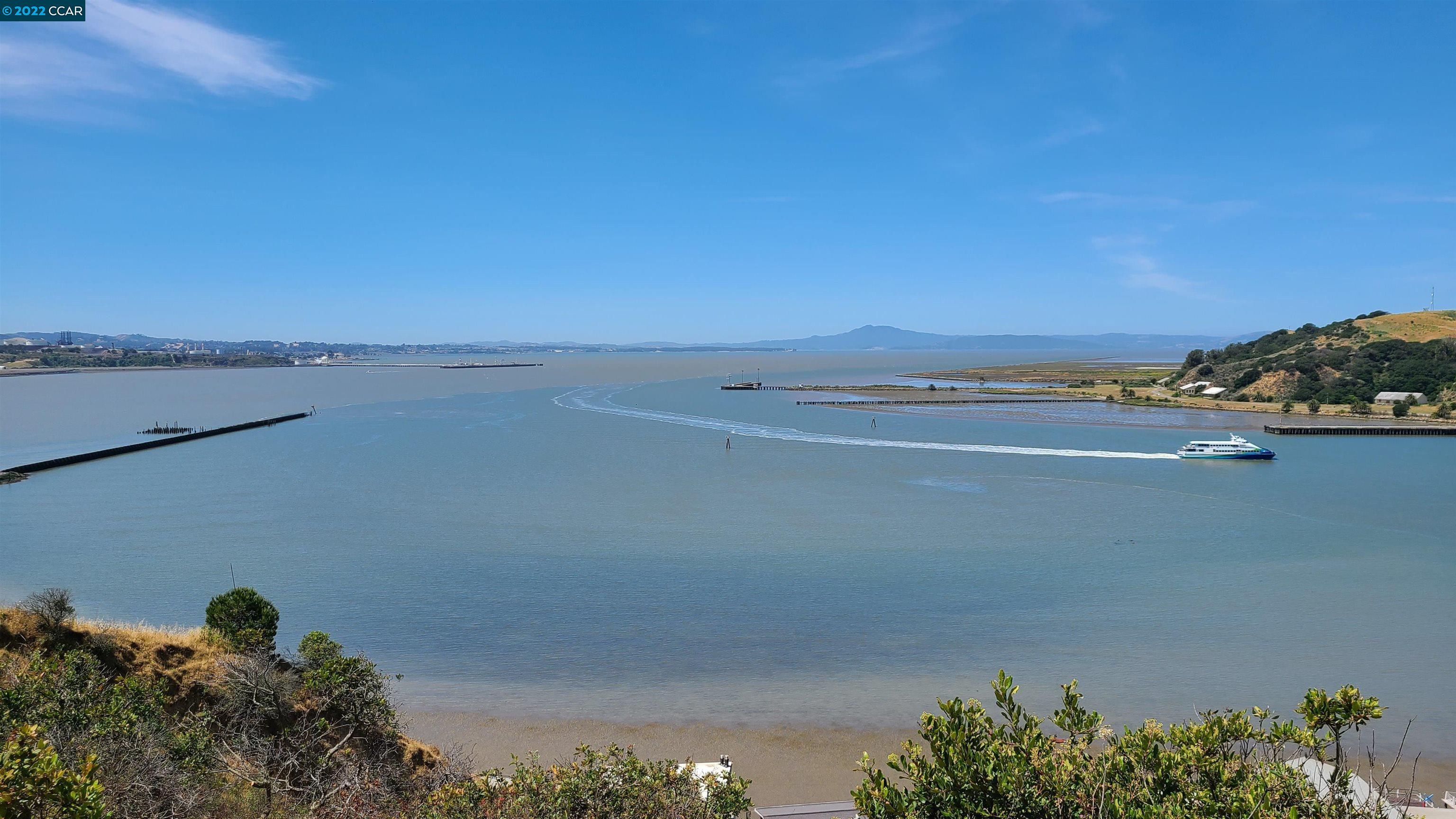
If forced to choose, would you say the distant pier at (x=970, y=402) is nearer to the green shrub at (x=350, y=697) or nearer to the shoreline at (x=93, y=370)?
the green shrub at (x=350, y=697)

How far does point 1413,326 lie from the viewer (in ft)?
306

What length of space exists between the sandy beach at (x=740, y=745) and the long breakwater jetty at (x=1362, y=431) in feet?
184

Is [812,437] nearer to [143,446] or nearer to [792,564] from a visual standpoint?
[792,564]

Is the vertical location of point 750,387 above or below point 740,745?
above

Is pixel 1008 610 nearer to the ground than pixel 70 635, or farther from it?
nearer to the ground

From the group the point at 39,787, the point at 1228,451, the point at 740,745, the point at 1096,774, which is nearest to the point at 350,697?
the point at 740,745

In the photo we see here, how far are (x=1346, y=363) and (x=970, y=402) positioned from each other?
124 feet

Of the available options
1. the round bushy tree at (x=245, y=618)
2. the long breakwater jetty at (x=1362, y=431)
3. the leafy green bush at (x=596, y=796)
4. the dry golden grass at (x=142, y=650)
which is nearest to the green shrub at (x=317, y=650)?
the dry golden grass at (x=142, y=650)

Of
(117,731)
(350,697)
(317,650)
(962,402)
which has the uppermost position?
(962,402)

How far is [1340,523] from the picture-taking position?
31688mm

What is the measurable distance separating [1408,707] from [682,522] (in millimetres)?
21593

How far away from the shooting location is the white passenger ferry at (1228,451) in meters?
47.8

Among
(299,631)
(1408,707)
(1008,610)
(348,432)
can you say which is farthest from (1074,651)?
(348,432)

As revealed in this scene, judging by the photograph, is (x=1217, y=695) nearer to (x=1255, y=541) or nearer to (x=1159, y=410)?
(x=1255, y=541)
